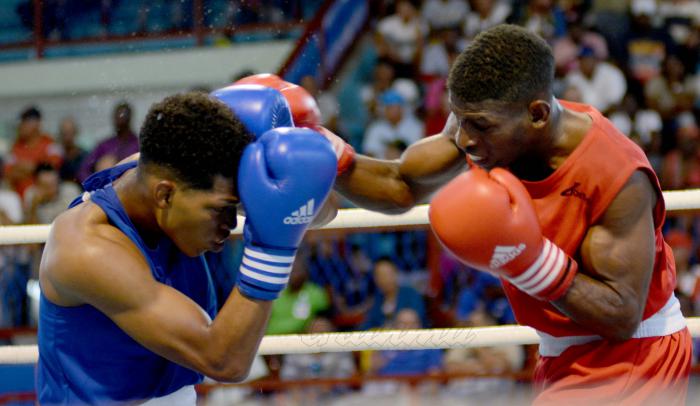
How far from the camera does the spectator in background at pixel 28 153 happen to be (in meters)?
6.93

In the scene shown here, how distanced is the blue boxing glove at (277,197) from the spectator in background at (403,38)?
209 inches

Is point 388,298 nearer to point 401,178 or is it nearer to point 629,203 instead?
point 401,178

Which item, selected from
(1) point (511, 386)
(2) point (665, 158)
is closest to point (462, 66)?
(1) point (511, 386)

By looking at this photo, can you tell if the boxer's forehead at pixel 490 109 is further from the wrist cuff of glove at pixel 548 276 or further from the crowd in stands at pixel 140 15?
the crowd in stands at pixel 140 15

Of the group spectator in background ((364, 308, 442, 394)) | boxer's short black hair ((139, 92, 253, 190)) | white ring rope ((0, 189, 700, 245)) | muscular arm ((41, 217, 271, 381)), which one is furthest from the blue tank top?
spectator in background ((364, 308, 442, 394))

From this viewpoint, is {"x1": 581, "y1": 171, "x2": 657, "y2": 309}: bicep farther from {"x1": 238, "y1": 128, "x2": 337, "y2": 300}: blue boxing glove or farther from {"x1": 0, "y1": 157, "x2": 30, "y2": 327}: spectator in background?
{"x1": 0, "y1": 157, "x2": 30, "y2": 327}: spectator in background

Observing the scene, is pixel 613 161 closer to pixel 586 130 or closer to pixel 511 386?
pixel 586 130

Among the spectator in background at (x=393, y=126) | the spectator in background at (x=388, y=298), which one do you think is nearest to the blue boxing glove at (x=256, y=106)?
the spectator in background at (x=388, y=298)

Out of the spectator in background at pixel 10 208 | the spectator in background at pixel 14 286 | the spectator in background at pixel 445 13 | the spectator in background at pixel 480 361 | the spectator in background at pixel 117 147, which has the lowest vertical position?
the spectator in background at pixel 10 208

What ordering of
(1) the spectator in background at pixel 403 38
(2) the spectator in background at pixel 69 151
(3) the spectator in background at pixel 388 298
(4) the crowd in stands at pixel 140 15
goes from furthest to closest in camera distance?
1. (4) the crowd in stands at pixel 140 15
2. (1) the spectator in background at pixel 403 38
3. (2) the spectator in background at pixel 69 151
4. (3) the spectator in background at pixel 388 298

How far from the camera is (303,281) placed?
5551mm

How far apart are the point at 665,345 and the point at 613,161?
0.44m

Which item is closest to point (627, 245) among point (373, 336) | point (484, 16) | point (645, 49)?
point (373, 336)

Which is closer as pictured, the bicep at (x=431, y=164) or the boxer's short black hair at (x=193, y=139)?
the boxer's short black hair at (x=193, y=139)
